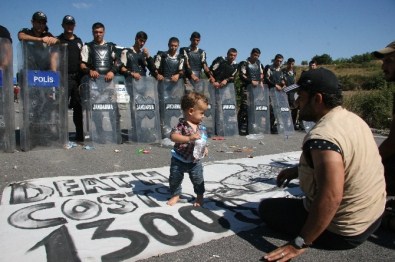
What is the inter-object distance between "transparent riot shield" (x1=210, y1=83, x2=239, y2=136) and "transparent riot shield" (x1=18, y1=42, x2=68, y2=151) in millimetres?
3353

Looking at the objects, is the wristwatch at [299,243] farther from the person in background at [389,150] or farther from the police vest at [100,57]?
the police vest at [100,57]

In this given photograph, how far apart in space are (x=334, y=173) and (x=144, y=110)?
488 cm

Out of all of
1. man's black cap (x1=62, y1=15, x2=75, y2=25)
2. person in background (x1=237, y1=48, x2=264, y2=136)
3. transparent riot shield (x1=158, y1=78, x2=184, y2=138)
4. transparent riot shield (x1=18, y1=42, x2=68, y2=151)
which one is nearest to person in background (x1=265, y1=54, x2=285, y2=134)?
person in background (x1=237, y1=48, x2=264, y2=136)

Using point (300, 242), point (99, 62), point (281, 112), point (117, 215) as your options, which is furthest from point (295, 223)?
point (281, 112)

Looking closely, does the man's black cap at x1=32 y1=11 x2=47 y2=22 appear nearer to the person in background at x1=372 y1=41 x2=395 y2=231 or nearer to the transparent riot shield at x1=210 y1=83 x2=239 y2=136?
the transparent riot shield at x1=210 y1=83 x2=239 y2=136

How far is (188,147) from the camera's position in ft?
10.2

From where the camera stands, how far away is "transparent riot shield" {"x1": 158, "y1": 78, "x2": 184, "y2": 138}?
6.70m

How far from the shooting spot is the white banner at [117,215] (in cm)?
226

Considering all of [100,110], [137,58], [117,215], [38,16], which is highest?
[38,16]

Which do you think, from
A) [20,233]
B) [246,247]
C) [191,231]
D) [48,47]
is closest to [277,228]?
[246,247]

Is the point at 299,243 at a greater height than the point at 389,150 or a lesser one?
lesser

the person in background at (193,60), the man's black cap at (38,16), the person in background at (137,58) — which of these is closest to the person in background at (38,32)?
the man's black cap at (38,16)

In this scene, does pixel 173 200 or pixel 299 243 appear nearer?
pixel 299 243

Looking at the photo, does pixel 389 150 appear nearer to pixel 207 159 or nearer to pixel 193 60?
pixel 207 159
